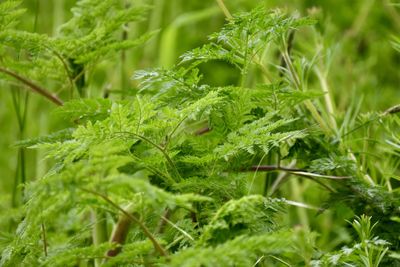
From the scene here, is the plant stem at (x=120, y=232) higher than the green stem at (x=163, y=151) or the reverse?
the reverse

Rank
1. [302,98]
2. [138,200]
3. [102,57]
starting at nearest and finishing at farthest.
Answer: [138,200]
[302,98]
[102,57]

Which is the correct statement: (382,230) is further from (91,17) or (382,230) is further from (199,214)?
(91,17)

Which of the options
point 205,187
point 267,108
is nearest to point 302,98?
point 267,108

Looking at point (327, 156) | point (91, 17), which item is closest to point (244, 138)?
point (327, 156)

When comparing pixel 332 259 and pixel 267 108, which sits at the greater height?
pixel 267 108

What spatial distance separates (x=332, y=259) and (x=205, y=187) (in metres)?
0.12

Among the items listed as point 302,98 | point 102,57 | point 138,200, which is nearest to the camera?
point 138,200

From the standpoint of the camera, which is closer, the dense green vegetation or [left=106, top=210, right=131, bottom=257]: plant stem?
the dense green vegetation

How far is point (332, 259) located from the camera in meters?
0.52

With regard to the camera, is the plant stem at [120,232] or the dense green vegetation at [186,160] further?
the plant stem at [120,232]

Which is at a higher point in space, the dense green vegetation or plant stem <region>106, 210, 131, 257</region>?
the dense green vegetation

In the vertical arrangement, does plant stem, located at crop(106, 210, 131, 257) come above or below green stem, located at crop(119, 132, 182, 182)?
below

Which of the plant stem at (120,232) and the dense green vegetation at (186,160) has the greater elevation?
the dense green vegetation at (186,160)

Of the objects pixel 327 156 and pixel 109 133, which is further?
pixel 327 156
